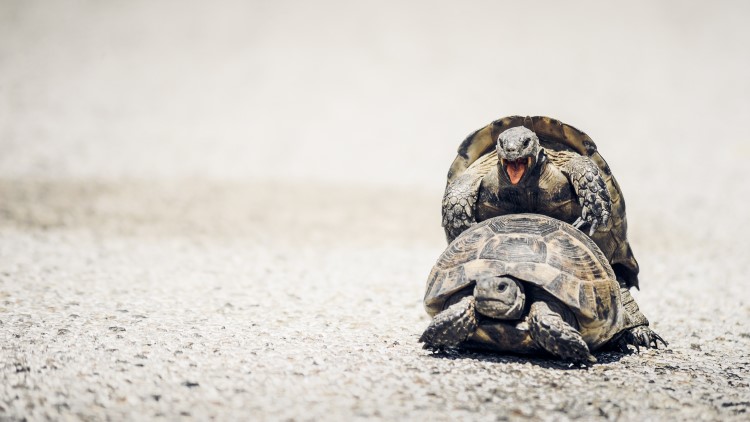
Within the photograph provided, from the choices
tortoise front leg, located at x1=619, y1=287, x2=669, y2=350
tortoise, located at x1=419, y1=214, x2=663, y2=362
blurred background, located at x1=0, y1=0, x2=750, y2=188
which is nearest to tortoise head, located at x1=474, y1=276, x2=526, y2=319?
tortoise, located at x1=419, y1=214, x2=663, y2=362

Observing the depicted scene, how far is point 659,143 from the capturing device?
827 inches

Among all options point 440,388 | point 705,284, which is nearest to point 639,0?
point 705,284

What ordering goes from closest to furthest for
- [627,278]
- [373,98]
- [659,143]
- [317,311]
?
[627,278] → [317,311] → [659,143] → [373,98]

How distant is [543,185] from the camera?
5121mm

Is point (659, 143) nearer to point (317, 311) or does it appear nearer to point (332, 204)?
point (332, 204)

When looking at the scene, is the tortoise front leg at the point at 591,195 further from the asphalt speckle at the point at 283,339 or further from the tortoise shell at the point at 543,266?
the asphalt speckle at the point at 283,339

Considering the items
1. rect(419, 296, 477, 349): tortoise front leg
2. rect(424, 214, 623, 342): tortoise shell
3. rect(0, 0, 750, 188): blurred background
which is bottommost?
rect(419, 296, 477, 349): tortoise front leg

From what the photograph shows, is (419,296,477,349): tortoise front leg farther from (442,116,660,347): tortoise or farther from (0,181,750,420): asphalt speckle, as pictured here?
(442,116,660,347): tortoise

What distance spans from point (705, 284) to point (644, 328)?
12.9 feet

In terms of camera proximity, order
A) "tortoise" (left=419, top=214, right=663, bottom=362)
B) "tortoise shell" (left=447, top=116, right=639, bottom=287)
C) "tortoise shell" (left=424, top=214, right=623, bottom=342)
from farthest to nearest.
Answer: "tortoise shell" (left=447, top=116, right=639, bottom=287), "tortoise shell" (left=424, top=214, right=623, bottom=342), "tortoise" (left=419, top=214, right=663, bottom=362)

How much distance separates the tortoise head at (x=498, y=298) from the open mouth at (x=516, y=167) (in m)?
0.97

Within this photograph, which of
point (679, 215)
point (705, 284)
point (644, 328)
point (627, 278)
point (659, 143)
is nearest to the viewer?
point (644, 328)

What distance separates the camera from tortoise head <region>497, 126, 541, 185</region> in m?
4.83

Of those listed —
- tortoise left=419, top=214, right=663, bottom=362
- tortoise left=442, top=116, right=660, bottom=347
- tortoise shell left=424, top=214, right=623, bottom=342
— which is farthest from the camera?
tortoise left=442, top=116, right=660, bottom=347
